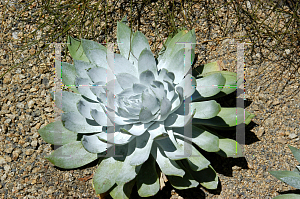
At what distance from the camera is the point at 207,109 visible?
133cm

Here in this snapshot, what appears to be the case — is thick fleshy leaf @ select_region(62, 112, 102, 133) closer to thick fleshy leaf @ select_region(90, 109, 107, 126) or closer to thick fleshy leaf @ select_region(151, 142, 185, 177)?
thick fleshy leaf @ select_region(90, 109, 107, 126)

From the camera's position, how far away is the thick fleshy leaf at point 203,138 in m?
1.34

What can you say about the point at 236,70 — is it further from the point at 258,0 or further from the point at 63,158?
the point at 63,158

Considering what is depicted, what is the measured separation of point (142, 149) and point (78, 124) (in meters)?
0.40

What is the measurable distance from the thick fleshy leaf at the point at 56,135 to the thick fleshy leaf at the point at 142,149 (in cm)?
48

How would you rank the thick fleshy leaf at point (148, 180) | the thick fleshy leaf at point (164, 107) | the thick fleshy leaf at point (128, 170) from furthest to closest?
1. the thick fleshy leaf at point (148, 180)
2. the thick fleshy leaf at point (128, 170)
3. the thick fleshy leaf at point (164, 107)

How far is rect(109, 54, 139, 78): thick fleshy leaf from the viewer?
138 centimetres

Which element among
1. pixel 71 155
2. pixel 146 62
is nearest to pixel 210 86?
pixel 146 62

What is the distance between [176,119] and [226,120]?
34 cm

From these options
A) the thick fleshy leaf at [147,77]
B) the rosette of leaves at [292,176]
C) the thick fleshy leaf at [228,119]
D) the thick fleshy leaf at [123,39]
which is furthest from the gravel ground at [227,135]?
the thick fleshy leaf at [147,77]

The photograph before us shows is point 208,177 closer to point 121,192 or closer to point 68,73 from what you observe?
point 121,192

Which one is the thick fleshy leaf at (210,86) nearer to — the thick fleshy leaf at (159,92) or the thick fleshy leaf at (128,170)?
the thick fleshy leaf at (159,92)

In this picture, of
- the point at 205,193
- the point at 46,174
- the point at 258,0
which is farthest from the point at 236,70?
the point at 46,174

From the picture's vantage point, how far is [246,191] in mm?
1654
